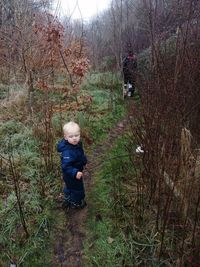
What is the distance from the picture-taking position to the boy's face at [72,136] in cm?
414

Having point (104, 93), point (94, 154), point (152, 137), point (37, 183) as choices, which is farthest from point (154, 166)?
point (104, 93)

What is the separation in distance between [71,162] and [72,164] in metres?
0.06

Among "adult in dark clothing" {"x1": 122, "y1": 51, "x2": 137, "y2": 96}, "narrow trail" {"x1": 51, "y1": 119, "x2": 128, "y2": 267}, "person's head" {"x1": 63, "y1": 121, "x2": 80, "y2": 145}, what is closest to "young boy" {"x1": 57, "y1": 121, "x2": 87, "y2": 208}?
"person's head" {"x1": 63, "y1": 121, "x2": 80, "y2": 145}

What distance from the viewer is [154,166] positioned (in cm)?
366

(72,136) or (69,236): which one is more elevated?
(72,136)

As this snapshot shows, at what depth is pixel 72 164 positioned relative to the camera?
425cm

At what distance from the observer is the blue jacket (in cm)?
414

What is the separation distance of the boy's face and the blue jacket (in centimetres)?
8

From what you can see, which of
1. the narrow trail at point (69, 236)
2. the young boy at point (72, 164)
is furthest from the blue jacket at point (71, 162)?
the narrow trail at point (69, 236)

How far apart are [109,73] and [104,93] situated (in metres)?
2.47

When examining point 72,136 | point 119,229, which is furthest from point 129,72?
point 119,229

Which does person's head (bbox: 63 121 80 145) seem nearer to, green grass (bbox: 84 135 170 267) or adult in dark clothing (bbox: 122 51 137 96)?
green grass (bbox: 84 135 170 267)

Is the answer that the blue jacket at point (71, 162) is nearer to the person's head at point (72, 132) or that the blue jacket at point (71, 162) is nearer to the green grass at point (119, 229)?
the person's head at point (72, 132)

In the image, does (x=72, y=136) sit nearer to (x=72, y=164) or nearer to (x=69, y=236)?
(x=72, y=164)
